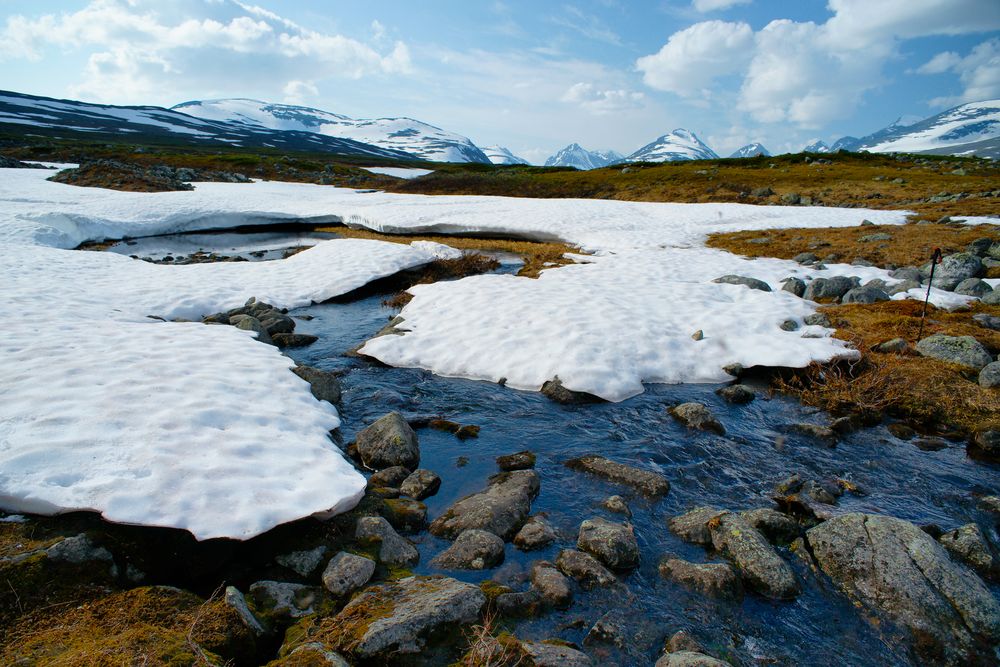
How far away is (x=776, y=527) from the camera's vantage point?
630cm

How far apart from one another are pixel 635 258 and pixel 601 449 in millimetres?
14517

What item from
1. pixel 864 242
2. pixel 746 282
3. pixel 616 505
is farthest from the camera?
pixel 864 242

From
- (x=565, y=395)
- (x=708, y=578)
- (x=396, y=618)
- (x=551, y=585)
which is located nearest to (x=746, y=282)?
(x=565, y=395)

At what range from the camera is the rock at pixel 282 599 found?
4.86m

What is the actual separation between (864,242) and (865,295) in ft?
30.1

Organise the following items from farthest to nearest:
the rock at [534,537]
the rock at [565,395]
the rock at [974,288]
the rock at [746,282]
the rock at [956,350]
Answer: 1. the rock at [746,282]
2. the rock at [974,288]
3. the rock at [956,350]
4. the rock at [565,395]
5. the rock at [534,537]

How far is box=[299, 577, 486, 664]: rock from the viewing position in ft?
14.1

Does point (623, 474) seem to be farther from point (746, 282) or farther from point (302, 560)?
point (746, 282)

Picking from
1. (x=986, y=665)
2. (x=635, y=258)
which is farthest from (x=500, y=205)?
(x=986, y=665)

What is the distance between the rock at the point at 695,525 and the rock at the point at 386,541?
3278 millimetres

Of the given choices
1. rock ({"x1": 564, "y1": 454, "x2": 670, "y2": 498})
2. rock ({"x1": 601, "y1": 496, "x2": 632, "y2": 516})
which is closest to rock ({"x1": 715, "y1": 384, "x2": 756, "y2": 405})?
rock ({"x1": 564, "y1": 454, "x2": 670, "y2": 498})

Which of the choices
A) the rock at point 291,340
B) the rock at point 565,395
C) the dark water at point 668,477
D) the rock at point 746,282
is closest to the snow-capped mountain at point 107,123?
the rock at point 291,340

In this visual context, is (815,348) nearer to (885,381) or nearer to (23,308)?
(885,381)

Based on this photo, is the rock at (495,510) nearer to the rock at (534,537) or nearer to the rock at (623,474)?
the rock at (534,537)
